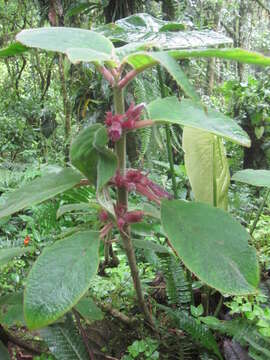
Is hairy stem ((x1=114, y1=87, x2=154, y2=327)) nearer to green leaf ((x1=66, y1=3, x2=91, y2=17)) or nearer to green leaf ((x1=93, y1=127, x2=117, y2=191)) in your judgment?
green leaf ((x1=93, y1=127, x2=117, y2=191))

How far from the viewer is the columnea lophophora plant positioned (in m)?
0.39

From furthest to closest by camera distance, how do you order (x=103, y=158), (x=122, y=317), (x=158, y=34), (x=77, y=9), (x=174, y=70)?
(x=77, y=9), (x=122, y=317), (x=158, y=34), (x=103, y=158), (x=174, y=70)

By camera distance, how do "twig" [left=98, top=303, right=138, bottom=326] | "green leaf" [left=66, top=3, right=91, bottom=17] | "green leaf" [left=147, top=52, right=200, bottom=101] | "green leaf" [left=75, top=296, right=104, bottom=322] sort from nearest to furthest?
"green leaf" [left=147, top=52, right=200, bottom=101], "green leaf" [left=75, top=296, right=104, bottom=322], "twig" [left=98, top=303, right=138, bottom=326], "green leaf" [left=66, top=3, right=91, bottom=17]

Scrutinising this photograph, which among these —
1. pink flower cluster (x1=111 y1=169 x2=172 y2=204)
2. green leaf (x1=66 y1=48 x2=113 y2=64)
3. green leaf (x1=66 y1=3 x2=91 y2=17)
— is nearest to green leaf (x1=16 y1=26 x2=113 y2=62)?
green leaf (x1=66 y1=48 x2=113 y2=64)

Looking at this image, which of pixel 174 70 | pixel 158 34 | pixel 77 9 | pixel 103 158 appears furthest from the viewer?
pixel 77 9

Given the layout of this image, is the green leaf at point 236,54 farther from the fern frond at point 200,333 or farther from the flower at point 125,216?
the fern frond at point 200,333

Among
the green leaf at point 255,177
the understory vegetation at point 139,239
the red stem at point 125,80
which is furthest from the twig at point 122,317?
the red stem at point 125,80

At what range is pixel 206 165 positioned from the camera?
75 centimetres

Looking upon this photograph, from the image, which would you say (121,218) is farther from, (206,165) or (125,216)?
(206,165)

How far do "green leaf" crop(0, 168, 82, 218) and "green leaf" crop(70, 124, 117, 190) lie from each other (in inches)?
1.8

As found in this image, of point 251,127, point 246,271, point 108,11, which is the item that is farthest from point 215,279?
point 251,127

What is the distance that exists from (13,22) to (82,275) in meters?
4.78

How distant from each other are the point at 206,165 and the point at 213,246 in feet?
1.07

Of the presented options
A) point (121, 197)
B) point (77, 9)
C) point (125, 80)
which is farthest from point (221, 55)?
point (77, 9)
